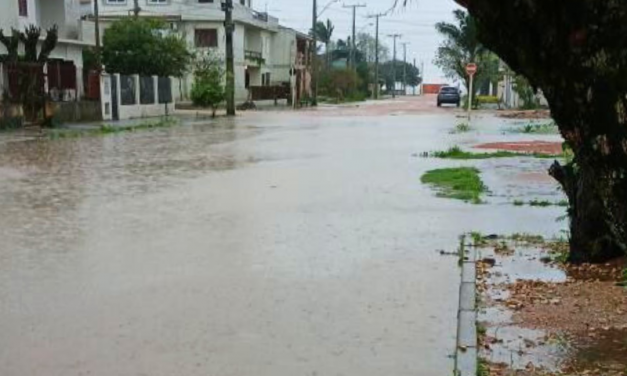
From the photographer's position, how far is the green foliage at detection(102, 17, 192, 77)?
43.3m

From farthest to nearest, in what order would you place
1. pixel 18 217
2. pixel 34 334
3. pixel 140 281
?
1. pixel 18 217
2. pixel 140 281
3. pixel 34 334

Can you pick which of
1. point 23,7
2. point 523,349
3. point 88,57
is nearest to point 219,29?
point 88,57

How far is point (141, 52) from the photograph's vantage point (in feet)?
142

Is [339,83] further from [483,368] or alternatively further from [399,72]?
[483,368]

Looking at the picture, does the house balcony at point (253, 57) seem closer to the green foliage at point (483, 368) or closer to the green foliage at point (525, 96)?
the green foliage at point (525, 96)

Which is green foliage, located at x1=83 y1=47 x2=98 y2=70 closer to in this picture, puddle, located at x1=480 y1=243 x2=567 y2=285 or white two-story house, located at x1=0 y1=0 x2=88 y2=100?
white two-story house, located at x1=0 y1=0 x2=88 y2=100

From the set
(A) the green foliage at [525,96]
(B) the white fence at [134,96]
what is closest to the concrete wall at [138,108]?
(B) the white fence at [134,96]

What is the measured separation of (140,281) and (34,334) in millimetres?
1540

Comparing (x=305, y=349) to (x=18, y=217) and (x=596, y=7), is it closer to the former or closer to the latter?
(x=596, y=7)

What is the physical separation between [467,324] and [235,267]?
8.77 ft

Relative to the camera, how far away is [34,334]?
5.79 m

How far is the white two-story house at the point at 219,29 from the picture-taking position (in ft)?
198

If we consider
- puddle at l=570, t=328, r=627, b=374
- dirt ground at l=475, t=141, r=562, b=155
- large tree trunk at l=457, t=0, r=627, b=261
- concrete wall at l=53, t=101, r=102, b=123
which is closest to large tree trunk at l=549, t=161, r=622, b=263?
puddle at l=570, t=328, r=627, b=374

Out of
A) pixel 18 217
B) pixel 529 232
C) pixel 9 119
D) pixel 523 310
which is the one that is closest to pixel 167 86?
pixel 9 119
